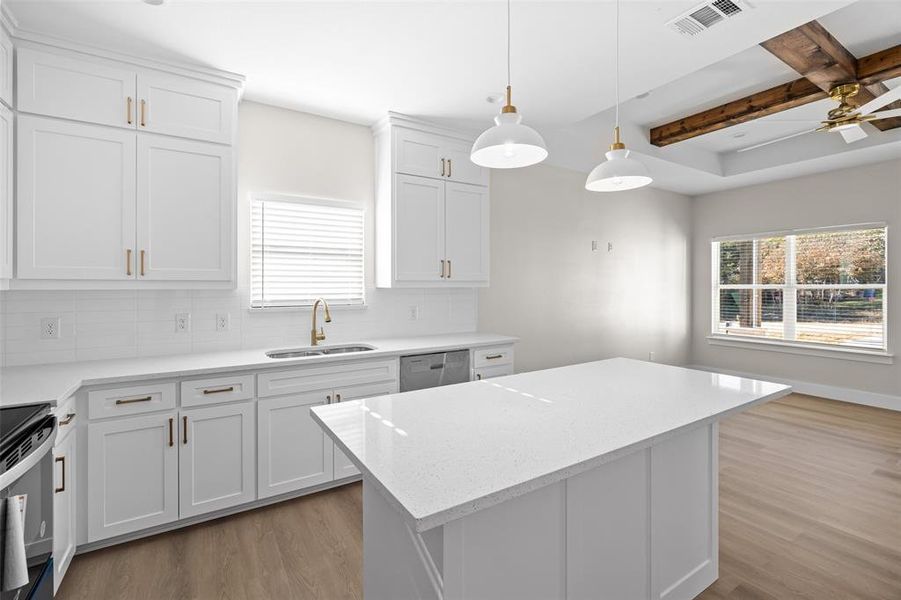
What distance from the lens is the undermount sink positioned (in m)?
3.18

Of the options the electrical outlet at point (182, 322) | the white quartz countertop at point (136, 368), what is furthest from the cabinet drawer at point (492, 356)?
the electrical outlet at point (182, 322)

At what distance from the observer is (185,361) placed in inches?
105

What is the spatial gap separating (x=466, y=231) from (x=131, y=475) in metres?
2.81

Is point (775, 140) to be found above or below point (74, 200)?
above

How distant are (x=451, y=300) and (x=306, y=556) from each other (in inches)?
94.6

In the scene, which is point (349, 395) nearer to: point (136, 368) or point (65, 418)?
point (136, 368)

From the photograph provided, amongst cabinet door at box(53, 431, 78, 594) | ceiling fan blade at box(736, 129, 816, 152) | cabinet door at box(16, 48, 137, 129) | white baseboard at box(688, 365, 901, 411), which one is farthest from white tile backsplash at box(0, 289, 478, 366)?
white baseboard at box(688, 365, 901, 411)

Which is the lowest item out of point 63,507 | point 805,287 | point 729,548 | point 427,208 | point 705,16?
point 729,548

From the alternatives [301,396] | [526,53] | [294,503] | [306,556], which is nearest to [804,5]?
[526,53]

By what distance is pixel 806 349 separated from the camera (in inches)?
214

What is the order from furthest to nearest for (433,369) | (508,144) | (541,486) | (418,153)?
(418,153), (433,369), (508,144), (541,486)

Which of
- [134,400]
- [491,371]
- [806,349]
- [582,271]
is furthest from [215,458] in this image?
[806,349]

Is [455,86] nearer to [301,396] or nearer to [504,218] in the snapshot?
[504,218]

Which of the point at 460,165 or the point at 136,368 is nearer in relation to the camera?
the point at 136,368
